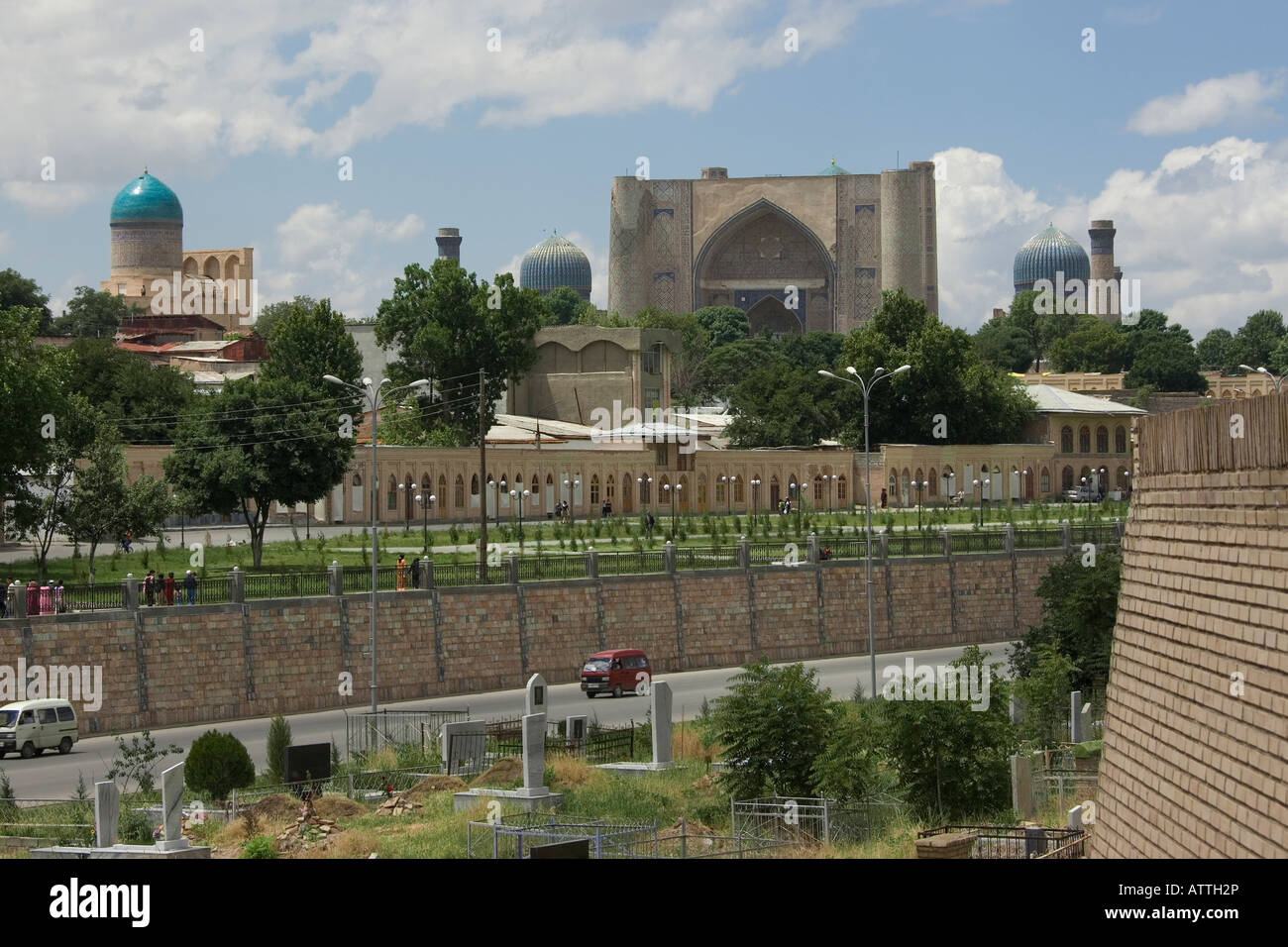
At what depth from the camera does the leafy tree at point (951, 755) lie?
20.1 meters

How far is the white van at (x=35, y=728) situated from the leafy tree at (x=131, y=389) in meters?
30.6

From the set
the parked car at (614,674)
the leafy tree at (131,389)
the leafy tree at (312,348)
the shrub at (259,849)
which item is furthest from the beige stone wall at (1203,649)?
the leafy tree at (312,348)

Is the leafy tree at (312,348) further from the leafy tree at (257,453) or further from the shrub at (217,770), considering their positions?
the shrub at (217,770)

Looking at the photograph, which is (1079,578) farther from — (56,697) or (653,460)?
(653,460)

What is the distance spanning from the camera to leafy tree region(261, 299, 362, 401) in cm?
6544

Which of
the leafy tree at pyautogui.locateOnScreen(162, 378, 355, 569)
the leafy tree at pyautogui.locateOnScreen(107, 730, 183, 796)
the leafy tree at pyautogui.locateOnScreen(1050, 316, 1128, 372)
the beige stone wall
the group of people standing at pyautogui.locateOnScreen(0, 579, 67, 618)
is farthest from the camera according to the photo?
the leafy tree at pyautogui.locateOnScreen(1050, 316, 1128, 372)

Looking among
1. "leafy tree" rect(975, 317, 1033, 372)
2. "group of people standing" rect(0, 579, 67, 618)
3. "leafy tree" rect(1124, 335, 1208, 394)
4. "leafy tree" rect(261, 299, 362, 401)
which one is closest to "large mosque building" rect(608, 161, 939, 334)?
"leafy tree" rect(975, 317, 1033, 372)

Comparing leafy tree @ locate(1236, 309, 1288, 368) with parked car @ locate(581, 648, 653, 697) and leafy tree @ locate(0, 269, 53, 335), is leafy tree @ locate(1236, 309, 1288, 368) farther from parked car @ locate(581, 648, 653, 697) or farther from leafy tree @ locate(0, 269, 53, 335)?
parked car @ locate(581, 648, 653, 697)

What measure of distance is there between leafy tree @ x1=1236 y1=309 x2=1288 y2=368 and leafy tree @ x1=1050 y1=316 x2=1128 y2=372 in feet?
39.3

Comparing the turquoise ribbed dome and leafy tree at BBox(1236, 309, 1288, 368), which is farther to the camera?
leafy tree at BBox(1236, 309, 1288, 368)

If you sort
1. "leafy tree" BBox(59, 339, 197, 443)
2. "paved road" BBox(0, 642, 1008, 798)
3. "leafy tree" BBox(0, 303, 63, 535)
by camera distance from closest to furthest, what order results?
1. "paved road" BBox(0, 642, 1008, 798)
2. "leafy tree" BBox(0, 303, 63, 535)
3. "leafy tree" BBox(59, 339, 197, 443)
